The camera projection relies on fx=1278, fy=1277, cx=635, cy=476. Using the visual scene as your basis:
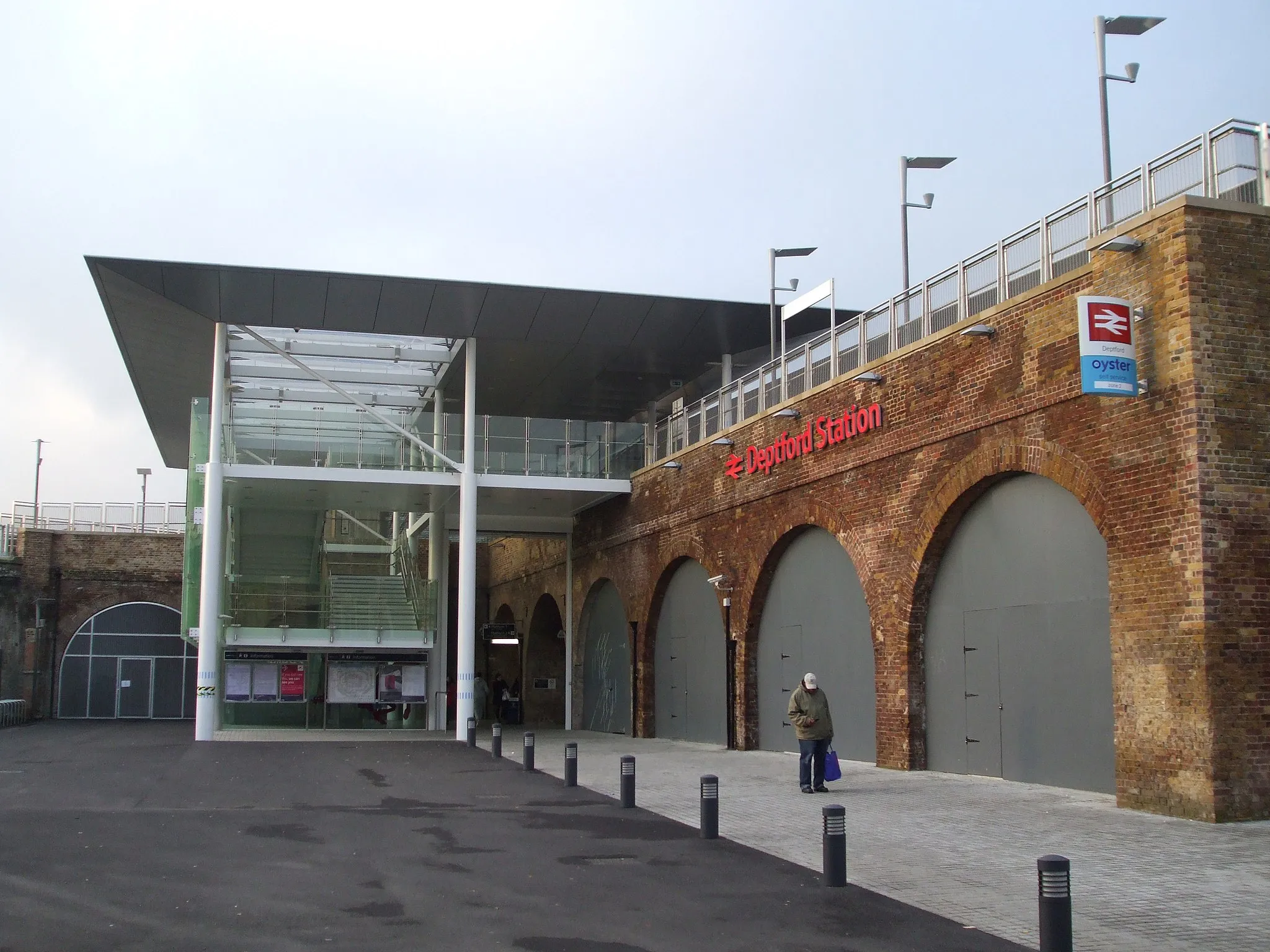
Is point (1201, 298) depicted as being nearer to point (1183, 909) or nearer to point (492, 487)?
point (1183, 909)

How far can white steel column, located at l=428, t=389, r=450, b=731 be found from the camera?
104ft

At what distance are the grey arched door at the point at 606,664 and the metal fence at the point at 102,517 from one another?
20.4 m

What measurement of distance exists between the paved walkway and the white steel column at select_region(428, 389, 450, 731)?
→ 1429 cm

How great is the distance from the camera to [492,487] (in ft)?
100

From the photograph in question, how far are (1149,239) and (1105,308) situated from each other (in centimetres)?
98

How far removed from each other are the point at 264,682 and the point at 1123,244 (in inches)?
925

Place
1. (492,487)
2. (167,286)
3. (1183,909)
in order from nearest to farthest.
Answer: (1183,909) < (167,286) < (492,487)

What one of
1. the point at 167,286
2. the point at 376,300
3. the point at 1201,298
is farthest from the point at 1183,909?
the point at 167,286

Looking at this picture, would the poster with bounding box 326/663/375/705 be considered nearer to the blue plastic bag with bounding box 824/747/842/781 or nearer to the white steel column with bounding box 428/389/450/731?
the white steel column with bounding box 428/389/450/731

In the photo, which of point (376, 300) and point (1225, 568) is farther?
point (376, 300)

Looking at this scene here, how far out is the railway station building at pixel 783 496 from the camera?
44.2 ft

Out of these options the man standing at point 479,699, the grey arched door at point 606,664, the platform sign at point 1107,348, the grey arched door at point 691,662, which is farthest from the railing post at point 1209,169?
the man standing at point 479,699

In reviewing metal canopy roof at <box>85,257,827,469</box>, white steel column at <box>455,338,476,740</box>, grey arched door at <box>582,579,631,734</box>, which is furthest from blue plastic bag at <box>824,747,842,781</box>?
grey arched door at <box>582,579,631,734</box>

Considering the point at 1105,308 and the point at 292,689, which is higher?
the point at 1105,308
